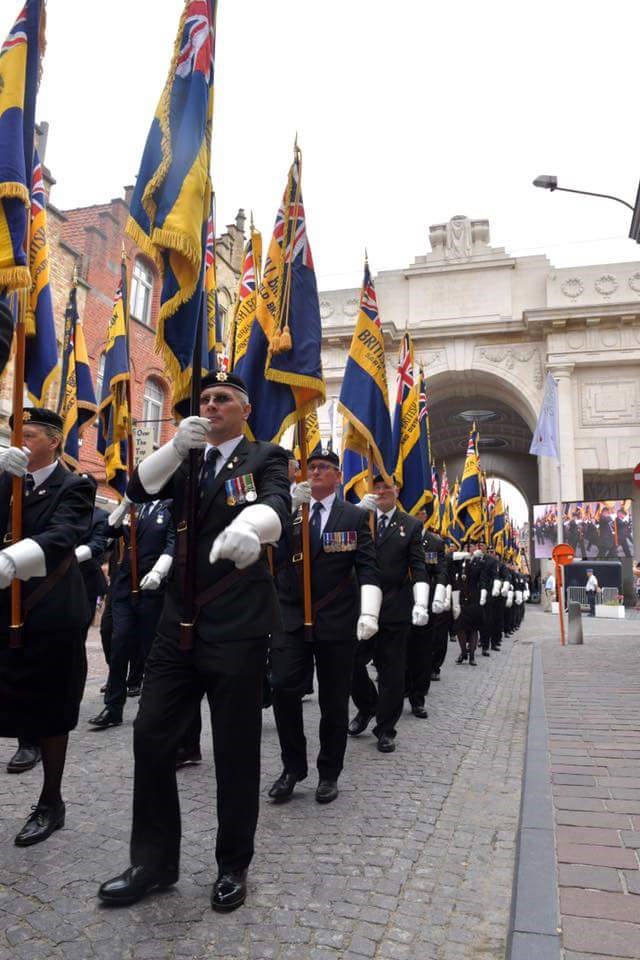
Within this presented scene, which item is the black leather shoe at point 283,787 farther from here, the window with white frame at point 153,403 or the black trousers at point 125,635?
the window with white frame at point 153,403

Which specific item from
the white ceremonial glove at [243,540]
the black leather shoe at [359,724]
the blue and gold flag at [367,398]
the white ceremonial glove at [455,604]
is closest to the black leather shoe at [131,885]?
the white ceremonial glove at [243,540]

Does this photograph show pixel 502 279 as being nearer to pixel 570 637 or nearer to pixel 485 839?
pixel 570 637

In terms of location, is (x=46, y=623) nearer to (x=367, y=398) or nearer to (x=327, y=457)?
(x=327, y=457)

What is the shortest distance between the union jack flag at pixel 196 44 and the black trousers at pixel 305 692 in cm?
310

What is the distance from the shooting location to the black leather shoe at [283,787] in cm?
385

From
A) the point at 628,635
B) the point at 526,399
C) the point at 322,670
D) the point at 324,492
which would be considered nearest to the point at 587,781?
the point at 322,670

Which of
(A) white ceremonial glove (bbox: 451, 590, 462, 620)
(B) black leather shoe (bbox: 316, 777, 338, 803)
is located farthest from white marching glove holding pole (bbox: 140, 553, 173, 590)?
(A) white ceremonial glove (bbox: 451, 590, 462, 620)

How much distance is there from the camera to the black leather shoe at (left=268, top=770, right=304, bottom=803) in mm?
3852

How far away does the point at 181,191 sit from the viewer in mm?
3299

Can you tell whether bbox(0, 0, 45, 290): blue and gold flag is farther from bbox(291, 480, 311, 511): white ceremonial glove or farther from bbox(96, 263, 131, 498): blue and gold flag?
bbox(96, 263, 131, 498): blue and gold flag

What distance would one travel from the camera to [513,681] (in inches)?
372

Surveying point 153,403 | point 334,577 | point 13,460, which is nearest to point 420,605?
point 334,577

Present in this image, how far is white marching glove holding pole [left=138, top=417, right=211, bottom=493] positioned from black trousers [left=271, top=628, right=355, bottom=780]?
1.56 meters

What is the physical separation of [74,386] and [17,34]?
420cm
